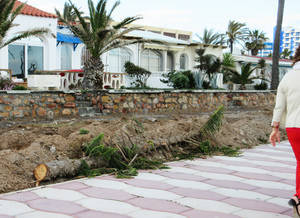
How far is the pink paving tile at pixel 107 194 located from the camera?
430 centimetres

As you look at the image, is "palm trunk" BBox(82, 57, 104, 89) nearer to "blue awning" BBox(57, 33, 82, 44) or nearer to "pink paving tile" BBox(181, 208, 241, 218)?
"blue awning" BBox(57, 33, 82, 44)

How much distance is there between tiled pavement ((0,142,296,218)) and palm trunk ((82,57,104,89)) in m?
8.49

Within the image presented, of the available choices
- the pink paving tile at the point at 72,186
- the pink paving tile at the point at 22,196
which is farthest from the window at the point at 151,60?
the pink paving tile at the point at 22,196

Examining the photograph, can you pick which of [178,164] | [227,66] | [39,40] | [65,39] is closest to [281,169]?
[178,164]

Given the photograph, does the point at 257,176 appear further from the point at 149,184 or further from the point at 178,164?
the point at 149,184

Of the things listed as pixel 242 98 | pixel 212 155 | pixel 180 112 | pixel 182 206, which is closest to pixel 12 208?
pixel 182 206

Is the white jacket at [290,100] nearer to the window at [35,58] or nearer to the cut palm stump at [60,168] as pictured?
the cut palm stump at [60,168]

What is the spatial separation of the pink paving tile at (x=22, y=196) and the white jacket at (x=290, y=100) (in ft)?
8.75

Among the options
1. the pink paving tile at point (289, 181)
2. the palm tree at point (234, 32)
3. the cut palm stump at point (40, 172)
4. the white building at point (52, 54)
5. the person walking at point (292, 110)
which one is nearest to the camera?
the person walking at point (292, 110)

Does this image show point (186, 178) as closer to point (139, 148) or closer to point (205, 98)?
point (139, 148)

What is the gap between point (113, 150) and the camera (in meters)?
5.68

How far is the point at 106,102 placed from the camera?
12.6 meters

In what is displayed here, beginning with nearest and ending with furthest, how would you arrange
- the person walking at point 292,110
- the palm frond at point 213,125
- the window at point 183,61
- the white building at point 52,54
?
the person walking at point 292,110 < the palm frond at point 213,125 < the white building at point 52,54 < the window at point 183,61

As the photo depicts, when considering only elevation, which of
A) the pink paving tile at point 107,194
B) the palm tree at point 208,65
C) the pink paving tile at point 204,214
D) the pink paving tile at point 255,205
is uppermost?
the palm tree at point 208,65
